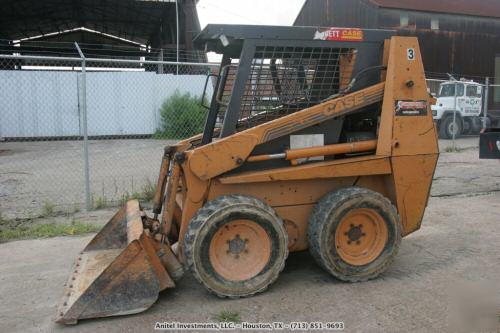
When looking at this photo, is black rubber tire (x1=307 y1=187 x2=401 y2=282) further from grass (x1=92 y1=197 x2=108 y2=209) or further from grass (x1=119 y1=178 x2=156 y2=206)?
A: grass (x1=92 y1=197 x2=108 y2=209)

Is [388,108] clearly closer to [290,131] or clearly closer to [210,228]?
[290,131]

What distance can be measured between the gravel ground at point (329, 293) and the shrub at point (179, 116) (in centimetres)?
1151

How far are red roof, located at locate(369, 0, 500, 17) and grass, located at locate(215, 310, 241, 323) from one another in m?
28.1

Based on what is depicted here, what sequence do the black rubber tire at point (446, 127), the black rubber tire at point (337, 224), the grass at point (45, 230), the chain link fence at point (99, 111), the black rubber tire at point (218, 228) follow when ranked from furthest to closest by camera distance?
the black rubber tire at point (446, 127) → the chain link fence at point (99, 111) → the grass at point (45, 230) → the black rubber tire at point (337, 224) → the black rubber tire at point (218, 228)

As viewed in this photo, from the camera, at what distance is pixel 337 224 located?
416cm

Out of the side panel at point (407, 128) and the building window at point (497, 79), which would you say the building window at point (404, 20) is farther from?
the side panel at point (407, 128)

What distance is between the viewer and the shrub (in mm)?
17234

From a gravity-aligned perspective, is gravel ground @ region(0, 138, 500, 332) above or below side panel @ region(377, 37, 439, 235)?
below

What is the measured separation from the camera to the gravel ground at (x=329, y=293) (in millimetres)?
3637

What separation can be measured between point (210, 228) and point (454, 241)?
10.6ft

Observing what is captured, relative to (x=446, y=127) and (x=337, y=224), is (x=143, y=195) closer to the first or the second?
(x=337, y=224)

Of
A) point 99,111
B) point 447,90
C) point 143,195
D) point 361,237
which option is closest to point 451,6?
point 447,90

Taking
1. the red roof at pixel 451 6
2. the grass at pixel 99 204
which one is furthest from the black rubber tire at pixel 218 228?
the red roof at pixel 451 6

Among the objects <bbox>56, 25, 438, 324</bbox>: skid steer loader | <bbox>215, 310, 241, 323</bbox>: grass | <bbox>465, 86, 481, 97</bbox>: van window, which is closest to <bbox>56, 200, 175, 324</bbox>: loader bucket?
<bbox>56, 25, 438, 324</bbox>: skid steer loader
